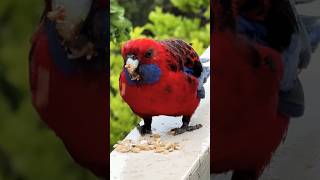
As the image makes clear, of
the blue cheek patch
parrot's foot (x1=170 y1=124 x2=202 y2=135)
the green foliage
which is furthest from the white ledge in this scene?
the green foliage

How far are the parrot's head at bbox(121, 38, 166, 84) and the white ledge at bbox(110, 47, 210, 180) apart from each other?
0.17 m

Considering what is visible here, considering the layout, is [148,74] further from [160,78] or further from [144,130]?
[144,130]

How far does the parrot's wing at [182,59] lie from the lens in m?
1.39

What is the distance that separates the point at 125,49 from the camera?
1.34 metres

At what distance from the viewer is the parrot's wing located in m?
1.39

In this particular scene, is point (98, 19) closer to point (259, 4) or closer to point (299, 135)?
point (259, 4)

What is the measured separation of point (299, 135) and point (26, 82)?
0.56 meters

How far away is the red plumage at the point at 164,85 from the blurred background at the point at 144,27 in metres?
0.14

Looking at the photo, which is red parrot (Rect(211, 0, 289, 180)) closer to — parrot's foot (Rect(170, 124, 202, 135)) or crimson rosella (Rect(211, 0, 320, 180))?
crimson rosella (Rect(211, 0, 320, 180))

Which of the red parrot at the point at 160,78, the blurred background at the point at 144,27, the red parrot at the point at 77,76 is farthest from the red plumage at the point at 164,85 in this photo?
the red parrot at the point at 77,76

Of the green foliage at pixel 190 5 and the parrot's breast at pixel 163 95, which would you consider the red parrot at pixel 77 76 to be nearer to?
the parrot's breast at pixel 163 95

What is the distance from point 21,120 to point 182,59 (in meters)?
0.52

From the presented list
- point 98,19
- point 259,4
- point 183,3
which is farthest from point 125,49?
point 183,3

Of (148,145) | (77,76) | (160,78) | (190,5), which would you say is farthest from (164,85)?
(190,5)
